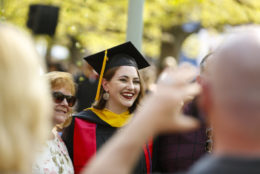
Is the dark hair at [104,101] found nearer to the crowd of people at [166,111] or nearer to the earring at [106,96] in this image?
the earring at [106,96]

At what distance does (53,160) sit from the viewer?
3.37 meters

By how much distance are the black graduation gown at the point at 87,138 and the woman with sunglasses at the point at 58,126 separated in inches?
Result: 4.6

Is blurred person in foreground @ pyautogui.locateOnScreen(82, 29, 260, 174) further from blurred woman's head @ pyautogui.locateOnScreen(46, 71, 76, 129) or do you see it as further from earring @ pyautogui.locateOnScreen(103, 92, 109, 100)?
earring @ pyautogui.locateOnScreen(103, 92, 109, 100)

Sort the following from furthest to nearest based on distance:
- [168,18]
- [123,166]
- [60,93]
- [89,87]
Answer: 1. [168,18]
2. [89,87]
3. [60,93]
4. [123,166]

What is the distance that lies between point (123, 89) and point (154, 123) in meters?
2.82

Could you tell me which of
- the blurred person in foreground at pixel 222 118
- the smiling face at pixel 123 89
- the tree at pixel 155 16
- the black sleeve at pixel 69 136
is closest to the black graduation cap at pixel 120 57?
the smiling face at pixel 123 89

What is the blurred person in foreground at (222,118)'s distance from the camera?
58.0 inches

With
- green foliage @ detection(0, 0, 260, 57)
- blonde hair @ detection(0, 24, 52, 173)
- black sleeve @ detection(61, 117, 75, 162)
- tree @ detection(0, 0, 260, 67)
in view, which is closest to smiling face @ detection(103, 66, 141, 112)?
black sleeve @ detection(61, 117, 75, 162)

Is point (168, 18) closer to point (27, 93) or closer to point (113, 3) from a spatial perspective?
point (113, 3)

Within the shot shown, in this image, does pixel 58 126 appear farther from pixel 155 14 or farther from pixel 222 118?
pixel 155 14

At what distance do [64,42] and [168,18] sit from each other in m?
9.34

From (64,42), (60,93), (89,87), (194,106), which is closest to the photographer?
(194,106)

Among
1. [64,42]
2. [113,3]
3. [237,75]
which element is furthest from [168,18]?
[237,75]

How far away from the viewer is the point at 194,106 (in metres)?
3.44
